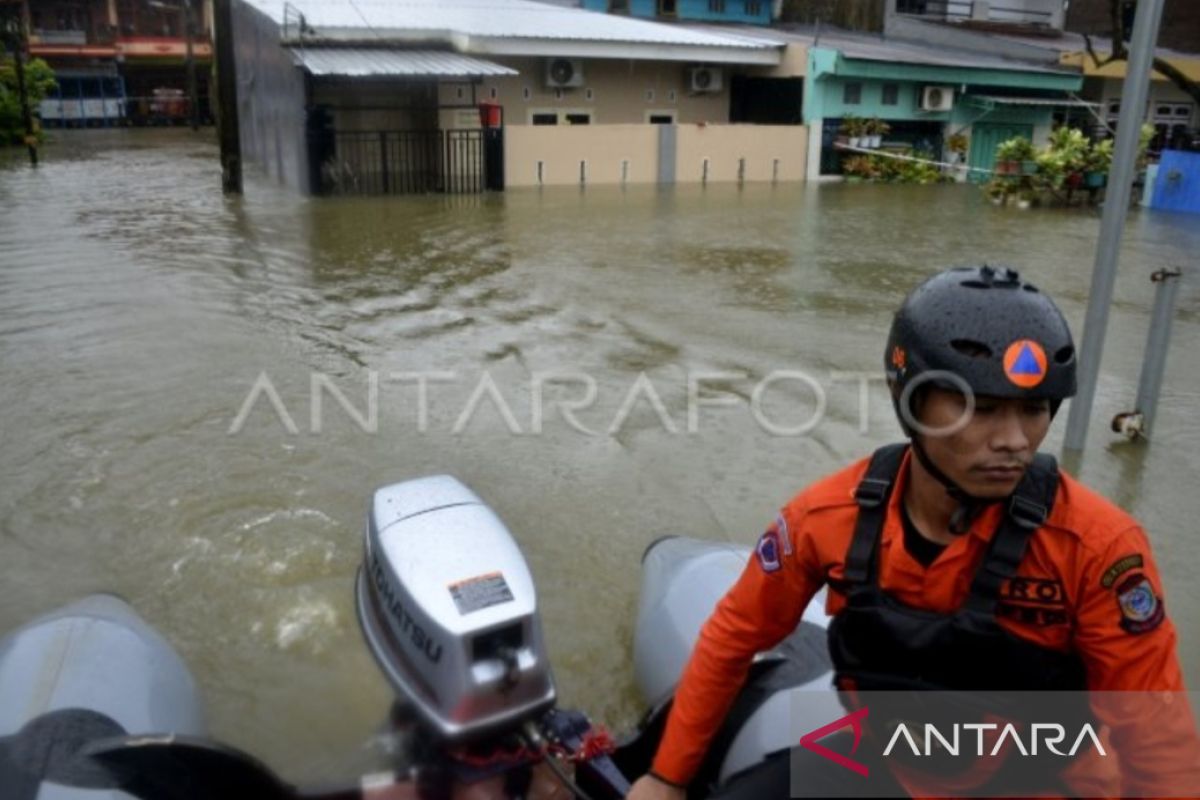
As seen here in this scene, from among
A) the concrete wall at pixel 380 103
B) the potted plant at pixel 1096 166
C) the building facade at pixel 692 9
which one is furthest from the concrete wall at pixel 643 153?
the building facade at pixel 692 9

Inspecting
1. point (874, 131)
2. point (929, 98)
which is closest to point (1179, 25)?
point (929, 98)

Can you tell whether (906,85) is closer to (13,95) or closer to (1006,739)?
(13,95)

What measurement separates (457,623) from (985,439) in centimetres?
124

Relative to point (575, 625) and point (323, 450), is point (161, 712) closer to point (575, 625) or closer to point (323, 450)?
point (575, 625)

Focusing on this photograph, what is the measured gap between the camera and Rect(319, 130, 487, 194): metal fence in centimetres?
1731

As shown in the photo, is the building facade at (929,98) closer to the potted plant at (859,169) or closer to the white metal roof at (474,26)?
the potted plant at (859,169)

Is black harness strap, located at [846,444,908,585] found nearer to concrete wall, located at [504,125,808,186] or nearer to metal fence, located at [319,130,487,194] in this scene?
metal fence, located at [319,130,487,194]

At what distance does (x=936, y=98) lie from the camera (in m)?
22.2

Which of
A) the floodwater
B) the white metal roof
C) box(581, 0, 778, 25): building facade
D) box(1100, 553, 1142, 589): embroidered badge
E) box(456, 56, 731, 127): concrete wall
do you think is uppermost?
box(581, 0, 778, 25): building facade

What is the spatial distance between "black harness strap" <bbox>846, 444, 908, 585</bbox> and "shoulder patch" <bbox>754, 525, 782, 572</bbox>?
0.15 metres

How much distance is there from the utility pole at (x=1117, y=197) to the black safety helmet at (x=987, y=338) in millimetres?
3364

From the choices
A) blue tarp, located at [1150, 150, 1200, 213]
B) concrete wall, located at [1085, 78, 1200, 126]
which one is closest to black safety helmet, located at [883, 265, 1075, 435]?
blue tarp, located at [1150, 150, 1200, 213]

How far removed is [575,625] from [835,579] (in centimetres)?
227

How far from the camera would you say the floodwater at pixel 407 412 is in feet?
12.9
